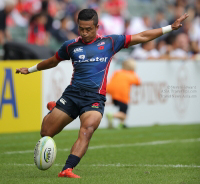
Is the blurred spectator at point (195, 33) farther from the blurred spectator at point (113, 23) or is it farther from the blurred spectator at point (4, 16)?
the blurred spectator at point (4, 16)

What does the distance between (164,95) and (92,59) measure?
28.7 ft

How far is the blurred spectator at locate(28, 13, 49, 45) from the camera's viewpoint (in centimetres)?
1530

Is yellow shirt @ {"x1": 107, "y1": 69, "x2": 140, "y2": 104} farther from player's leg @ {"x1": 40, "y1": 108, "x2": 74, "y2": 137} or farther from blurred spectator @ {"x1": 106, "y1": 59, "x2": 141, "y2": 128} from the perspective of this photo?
player's leg @ {"x1": 40, "y1": 108, "x2": 74, "y2": 137}

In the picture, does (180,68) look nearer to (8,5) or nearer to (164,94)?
(164,94)

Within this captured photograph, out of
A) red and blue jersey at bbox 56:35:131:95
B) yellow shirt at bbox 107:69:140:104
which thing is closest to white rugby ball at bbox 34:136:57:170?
red and blue jersey at bbox 56:35:131:95

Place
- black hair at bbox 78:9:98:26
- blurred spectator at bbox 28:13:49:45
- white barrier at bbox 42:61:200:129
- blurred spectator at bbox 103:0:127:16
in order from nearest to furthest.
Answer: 1. black hair at bbox 78:9:98:26
2. white barrier at bbox 42:61:200:129
3. blurred spectator at bbox 28:13:49:45
4. blurred spectator at bbox 103:0:127:16

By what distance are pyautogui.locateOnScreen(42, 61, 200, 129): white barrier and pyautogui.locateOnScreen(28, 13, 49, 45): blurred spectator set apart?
2.69 metres

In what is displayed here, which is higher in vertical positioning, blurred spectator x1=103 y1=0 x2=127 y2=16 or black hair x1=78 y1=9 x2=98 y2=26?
black hair x1=78 y1=9 x2=98 y2=26

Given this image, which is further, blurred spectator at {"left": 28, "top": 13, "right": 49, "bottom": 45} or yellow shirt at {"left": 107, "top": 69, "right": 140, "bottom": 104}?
blurred spectator at {"left": 28, "top": 13, "right": 49, "bottom": 45}

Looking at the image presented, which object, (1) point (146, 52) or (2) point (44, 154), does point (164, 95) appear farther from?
(2) point (44, 154)

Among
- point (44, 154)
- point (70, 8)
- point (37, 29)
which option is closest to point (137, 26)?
point (70, 8)

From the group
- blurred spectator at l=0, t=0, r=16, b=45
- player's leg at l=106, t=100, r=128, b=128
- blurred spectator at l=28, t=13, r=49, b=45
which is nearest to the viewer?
player's leg at l=106, t=100, r=128, b=128

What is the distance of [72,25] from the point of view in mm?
17219

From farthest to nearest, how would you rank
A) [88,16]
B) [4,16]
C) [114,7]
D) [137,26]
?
[137,26], [114,7], [4,16], [88,16]
